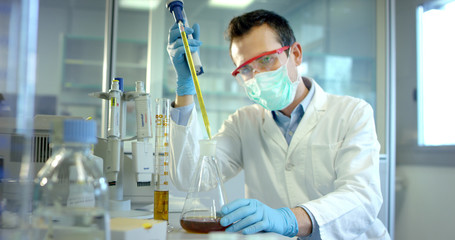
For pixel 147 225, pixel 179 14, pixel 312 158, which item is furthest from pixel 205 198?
pixel 312 158

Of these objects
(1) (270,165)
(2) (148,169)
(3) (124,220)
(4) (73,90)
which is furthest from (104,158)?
(4) (73,90)

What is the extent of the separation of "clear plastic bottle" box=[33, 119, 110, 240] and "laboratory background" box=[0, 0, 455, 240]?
169 centimetres

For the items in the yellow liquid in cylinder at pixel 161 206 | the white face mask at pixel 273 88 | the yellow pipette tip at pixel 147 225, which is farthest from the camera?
the white face mask at pixel 273 88

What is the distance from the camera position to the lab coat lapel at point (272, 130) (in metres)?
1.56

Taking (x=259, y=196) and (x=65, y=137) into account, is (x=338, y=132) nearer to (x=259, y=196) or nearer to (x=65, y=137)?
(x=259, y=196)

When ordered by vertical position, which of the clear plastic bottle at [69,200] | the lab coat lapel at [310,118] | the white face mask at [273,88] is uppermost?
the white face mask at [273,88]

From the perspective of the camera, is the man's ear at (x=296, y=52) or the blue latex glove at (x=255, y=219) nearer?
the blue latex glove at (x=255, y=219)

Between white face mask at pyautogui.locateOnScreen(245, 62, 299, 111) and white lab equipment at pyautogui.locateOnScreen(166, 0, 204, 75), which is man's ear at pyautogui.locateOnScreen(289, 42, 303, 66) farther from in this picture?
white lab equipment at pyautogui.locateOnScreen(166, 0, 204, 75)

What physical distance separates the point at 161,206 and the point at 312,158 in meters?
0.75

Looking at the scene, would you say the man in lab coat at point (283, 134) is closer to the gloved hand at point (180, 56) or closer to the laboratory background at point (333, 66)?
the gloved hand at point (180, 56)

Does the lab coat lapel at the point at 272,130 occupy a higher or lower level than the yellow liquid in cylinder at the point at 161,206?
higher

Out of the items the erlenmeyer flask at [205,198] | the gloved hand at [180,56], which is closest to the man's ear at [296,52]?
the gloved hand at [180,56]

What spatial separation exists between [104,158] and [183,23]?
472 millimetres

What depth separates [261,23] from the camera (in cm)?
157
